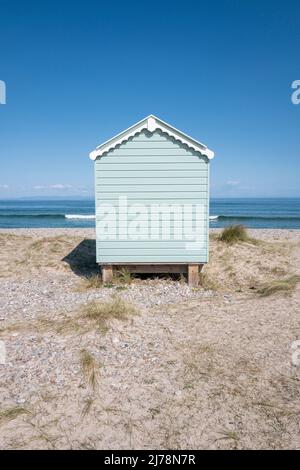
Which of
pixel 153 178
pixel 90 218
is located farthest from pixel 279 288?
pixel 90 218

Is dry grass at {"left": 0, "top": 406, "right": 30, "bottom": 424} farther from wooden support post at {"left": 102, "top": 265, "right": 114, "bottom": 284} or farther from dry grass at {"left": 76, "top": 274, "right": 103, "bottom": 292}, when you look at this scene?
wooden support post at {"left": 102, "top": 265, "right": 114, "bottom": 284}

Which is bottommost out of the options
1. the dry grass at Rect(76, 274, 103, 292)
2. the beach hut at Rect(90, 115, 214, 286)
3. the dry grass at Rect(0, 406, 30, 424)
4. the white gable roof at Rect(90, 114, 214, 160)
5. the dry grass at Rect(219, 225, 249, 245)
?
the dry grass at Rect(0, 406, 30, 424)

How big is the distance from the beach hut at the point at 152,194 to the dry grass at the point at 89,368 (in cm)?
386

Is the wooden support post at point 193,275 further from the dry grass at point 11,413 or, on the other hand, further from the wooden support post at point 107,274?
the dry grass at point 11,413

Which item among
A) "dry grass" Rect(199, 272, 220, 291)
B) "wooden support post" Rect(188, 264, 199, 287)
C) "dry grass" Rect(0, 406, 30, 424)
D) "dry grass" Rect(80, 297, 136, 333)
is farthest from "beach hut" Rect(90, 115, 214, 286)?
"dry grass" Rect(0, 406, 30, 424)

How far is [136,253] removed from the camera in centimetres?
806

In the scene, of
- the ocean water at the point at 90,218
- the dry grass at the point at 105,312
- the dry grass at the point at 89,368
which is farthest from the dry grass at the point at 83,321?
the ocean water at the point at 90,218

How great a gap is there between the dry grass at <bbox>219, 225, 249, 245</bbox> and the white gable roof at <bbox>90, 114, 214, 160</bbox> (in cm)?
470

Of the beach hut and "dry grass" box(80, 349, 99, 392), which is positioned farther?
the beach hut

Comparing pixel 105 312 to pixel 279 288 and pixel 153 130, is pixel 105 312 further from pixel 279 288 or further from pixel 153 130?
pixel 153 130

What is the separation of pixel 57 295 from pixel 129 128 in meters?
4.31

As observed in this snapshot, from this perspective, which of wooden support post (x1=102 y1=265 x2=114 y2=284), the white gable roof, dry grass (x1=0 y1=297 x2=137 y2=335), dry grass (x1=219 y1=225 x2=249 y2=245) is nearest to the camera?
dry grass (x1=0 y1=297 x2=137 y2=335)

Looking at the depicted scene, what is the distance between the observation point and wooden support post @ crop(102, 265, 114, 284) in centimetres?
828

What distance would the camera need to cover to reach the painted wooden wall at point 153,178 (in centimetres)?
779
